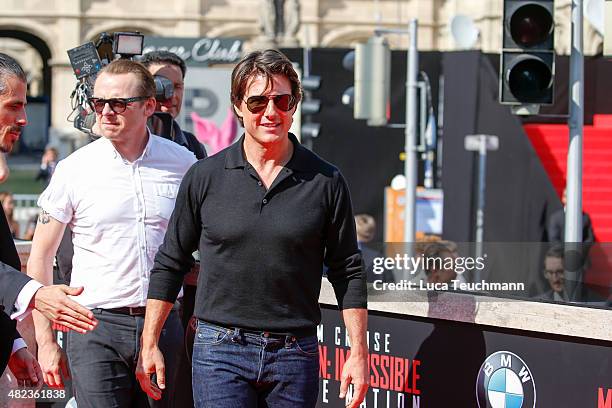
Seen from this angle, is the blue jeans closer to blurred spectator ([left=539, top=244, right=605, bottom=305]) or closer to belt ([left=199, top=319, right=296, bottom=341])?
belt ([left=199, top=319, right=296, bottom=341])

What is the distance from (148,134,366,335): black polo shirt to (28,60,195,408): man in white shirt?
→ 1.82 ft

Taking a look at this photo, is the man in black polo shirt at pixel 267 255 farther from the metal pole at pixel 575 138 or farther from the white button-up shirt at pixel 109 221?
the metal pole at pixel 575 138

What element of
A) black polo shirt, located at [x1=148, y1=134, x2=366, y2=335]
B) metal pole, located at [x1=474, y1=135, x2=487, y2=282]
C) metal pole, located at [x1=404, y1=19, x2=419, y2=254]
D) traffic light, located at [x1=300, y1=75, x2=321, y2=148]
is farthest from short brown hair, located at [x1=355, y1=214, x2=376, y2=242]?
black polo shirt, located at [x1=148, y1=134, x2=366, y2=335]

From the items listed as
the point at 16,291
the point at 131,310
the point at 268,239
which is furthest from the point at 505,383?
the point at 16,291

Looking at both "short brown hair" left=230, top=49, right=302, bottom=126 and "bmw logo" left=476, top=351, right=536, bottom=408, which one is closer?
"short brown hair" left=230, top=49, right=302, bottom=126

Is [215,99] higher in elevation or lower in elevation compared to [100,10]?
lower

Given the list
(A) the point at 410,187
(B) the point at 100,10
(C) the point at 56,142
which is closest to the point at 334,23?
(B) the point at 100,10

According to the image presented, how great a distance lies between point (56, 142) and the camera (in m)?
38.2

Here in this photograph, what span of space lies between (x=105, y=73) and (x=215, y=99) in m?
18.8

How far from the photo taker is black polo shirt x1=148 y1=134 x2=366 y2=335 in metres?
4.60

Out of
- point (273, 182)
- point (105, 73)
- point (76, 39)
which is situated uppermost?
point (76, 39)

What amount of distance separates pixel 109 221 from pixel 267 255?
1003mm

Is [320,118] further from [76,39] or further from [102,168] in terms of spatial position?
[76,39]

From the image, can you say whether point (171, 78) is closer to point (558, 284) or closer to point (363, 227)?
point (558, 284)
